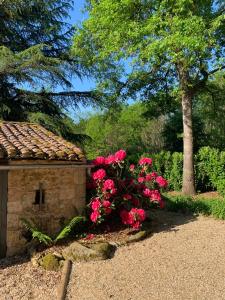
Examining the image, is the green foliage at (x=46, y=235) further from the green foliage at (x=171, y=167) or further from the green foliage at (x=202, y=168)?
the green foliage at (x=171, y=167)

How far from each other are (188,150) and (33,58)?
7653 mm

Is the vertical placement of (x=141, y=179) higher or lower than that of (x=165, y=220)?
higher

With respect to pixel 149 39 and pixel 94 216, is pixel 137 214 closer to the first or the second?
pixel 94 216

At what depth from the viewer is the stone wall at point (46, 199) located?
28.8ft

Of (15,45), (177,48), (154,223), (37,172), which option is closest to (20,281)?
(37,172)

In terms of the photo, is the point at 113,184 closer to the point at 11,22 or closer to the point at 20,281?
the point at 20,281

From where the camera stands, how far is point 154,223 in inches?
453

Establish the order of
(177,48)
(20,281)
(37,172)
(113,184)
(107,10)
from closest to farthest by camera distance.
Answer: (20,281)
(37,172)
(113,184)
(177,48)
(107,10)

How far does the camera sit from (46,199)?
9.41m

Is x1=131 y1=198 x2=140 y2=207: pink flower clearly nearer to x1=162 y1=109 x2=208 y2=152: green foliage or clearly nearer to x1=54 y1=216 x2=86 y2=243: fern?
x1=54 y1=216 x2=86 y2=243: fern

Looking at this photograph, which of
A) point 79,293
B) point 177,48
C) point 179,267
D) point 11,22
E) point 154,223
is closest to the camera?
point 79,293

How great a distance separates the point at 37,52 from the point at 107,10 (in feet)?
10.7

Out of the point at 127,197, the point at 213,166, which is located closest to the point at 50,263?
the point at 127,197

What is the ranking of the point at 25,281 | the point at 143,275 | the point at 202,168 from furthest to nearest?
the point at 202,168, the point at 143,275, the point at 25,281
